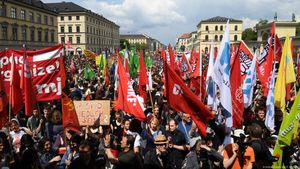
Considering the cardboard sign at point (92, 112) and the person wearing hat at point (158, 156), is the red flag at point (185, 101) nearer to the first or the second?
the person wearing hat at point (158, 156)

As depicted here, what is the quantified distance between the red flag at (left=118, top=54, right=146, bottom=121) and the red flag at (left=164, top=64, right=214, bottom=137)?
130cm

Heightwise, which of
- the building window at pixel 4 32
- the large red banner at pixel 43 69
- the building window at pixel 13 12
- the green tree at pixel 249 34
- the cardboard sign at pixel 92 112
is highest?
the green tree at pixel 249 34

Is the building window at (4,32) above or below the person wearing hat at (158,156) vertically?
above

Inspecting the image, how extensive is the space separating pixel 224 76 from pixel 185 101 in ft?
2.99

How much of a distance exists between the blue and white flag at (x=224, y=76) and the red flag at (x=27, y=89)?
12.0ft

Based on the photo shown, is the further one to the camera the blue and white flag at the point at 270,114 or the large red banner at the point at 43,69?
the large red banner at the point at 43,69

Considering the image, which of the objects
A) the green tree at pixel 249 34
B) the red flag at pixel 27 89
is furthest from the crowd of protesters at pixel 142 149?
the green tree at pixel 249 34

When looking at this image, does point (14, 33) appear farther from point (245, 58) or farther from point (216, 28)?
point (216, 28)

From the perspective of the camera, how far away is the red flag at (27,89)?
24.4 feet

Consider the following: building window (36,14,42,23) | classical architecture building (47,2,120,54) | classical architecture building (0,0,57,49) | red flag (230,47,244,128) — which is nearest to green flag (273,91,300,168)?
red flag (230,47,244,128)

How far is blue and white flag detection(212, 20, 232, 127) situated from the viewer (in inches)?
247

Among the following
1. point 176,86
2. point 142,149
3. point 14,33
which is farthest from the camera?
point 14,33

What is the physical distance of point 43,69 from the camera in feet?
27.2

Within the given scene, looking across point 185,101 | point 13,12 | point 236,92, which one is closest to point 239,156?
point 185,101
